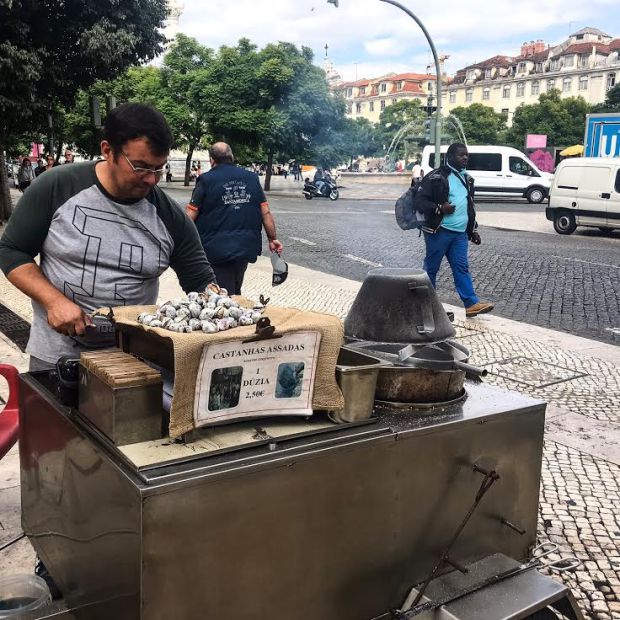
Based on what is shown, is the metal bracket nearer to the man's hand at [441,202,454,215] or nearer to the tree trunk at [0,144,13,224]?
the man's hand at [441,202,454,215]

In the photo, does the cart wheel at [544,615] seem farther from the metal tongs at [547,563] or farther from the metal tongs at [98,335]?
the metal tongs at [98,335]

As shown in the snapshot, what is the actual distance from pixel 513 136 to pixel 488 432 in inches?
2618

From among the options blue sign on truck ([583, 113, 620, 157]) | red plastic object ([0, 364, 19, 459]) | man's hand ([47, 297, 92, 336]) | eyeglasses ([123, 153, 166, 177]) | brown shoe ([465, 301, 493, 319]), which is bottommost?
brown shoe ([465, 301, 493, 319])

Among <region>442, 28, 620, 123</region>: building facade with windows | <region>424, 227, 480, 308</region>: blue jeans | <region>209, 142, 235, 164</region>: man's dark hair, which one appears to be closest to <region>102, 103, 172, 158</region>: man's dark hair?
<region>209, 142, 235, 164</region>: man's dark hair

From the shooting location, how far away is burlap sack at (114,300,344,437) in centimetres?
163

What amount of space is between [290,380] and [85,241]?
90cm

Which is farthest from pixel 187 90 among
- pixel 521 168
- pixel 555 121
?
pixel 555 121

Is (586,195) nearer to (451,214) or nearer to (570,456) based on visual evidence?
(451,214)

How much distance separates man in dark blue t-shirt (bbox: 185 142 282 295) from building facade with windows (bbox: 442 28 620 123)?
93.7 metres

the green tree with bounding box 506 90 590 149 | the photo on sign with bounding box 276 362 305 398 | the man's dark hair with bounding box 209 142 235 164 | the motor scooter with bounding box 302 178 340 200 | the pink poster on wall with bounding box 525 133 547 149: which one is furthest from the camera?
the green tree with bounding box 506 90 590 149

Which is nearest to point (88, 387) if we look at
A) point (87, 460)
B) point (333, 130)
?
point (87, 460)

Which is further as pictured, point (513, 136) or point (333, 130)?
point (513, 136)

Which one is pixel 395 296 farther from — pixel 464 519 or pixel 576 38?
pixel 576 38

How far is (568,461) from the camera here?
12.7 feet
